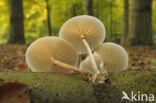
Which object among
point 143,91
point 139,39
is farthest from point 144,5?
point 143,91

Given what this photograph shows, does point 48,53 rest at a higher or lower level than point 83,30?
lower

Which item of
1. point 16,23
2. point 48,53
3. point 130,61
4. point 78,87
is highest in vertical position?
point 16,23

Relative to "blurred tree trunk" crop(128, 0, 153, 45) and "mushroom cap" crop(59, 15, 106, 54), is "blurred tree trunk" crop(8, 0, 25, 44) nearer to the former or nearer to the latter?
"blurred tree trunk" crop(128, 0, 153, 45)

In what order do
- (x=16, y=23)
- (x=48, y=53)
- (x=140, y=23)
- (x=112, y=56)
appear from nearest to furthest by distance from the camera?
(x=48, y=53) < (x=112, y=56) < (x=140, y=23) < (x=16, y=23)

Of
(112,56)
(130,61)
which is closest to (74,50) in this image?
(112,56)

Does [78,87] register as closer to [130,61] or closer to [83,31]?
[83,31]

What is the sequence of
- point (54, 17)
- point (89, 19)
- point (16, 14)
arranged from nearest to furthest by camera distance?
point (89, 19) → point (16, 14) → point (54, 17)

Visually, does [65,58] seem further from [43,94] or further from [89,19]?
[43,94]
